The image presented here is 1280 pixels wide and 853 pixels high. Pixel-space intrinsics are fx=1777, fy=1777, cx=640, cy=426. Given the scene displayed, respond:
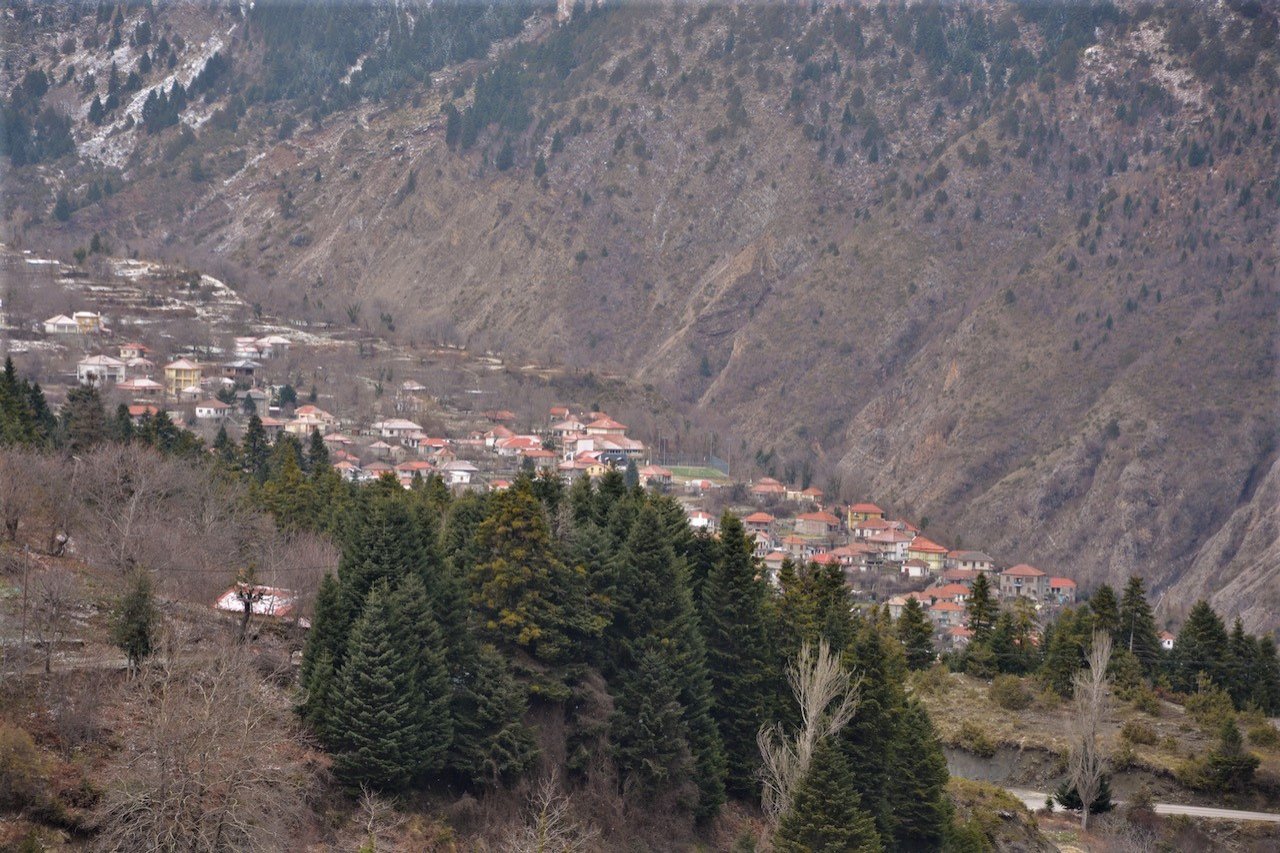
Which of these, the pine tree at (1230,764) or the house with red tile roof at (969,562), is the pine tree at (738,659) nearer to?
the pine tree at (1230,764)

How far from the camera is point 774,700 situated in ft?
159

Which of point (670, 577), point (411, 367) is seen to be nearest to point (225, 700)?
point (670, 577)

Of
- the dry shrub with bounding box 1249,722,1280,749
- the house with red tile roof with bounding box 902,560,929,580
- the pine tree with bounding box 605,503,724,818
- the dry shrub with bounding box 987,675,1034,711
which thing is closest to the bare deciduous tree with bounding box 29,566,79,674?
the pine tree with bounding box 605,503,724,818

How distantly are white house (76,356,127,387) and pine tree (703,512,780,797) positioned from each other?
87562 mm

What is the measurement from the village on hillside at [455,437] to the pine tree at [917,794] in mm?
49958

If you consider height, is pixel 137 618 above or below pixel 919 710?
above

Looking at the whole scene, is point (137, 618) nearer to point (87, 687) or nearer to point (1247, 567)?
point (87, 687)

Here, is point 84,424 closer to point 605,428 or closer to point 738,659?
point 738,659

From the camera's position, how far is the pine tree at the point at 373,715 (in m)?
39.2

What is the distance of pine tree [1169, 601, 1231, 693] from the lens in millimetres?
69312

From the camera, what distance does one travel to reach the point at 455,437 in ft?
443

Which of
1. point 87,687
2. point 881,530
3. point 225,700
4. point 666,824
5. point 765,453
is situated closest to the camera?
point 225,700

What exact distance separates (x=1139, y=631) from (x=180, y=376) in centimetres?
8391

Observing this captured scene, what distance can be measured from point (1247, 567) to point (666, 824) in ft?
320
